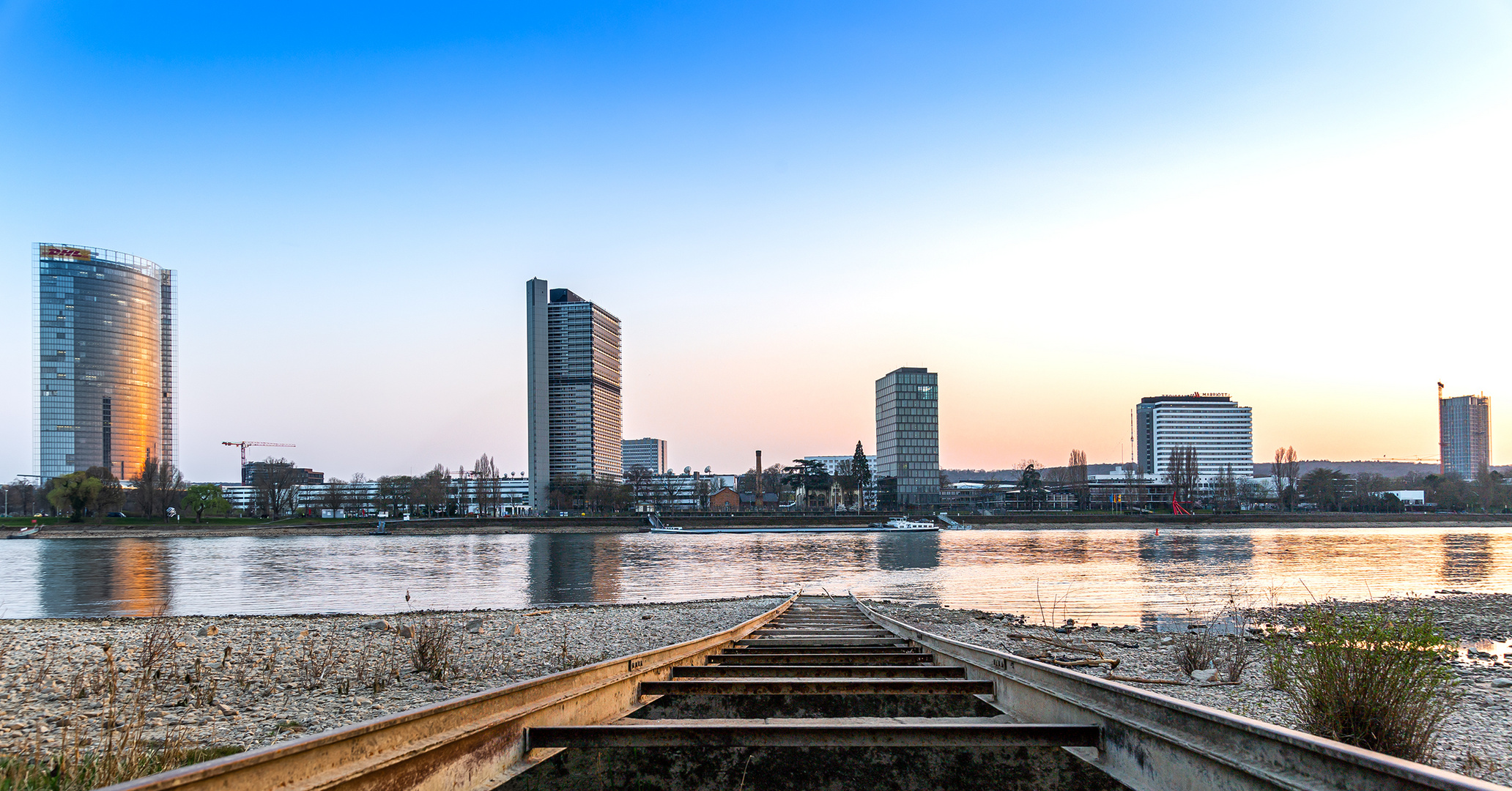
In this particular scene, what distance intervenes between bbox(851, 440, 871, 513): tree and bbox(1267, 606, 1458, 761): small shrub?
6307 inches

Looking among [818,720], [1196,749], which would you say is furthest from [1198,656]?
[1196,749]

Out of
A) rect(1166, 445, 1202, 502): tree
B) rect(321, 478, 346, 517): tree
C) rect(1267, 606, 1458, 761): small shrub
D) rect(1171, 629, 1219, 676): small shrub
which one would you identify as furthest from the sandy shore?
rect(1166, 445, 1202, 502): tree

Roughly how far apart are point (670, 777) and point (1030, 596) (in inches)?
1196

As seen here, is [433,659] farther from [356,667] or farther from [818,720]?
[818,720]

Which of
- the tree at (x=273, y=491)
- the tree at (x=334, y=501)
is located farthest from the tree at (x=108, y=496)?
the tree at (x=334, y=501)

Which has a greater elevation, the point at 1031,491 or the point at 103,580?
the point at 103,580

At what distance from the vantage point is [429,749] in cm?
312

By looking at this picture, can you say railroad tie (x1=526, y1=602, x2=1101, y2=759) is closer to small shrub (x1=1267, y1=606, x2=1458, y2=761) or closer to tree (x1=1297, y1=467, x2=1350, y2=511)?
small shrub (x1=1267, y1=606, x2=1458, y2=761)

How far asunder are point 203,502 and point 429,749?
160740 millimetres

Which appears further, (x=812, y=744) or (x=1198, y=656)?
(x=1198, y=656)

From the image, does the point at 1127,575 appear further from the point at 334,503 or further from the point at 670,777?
the point at 334,503

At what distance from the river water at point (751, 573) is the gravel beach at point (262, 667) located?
8526mm

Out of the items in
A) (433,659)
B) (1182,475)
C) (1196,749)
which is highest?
(1196,749)

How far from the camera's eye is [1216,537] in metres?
88.4
